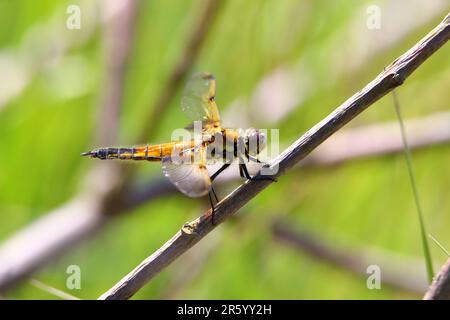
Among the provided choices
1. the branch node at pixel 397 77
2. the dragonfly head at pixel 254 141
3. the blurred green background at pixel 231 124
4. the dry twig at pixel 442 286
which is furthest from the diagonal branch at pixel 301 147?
the blurred green background at pixel 231 124

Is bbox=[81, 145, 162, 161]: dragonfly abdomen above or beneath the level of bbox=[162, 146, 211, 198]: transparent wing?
above

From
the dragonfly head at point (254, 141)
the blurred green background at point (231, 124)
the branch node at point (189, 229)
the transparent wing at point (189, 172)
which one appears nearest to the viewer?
the branch node at point (189, 229)

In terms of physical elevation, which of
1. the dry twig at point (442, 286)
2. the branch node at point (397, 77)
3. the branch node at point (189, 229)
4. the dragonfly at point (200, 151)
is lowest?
the dry twig at point (442, 286)

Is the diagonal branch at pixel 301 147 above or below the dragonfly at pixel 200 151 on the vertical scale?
below

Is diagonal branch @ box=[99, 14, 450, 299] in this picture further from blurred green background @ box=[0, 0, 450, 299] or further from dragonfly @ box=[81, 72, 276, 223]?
blurred green background @ box=[0, 0, 450, 299]

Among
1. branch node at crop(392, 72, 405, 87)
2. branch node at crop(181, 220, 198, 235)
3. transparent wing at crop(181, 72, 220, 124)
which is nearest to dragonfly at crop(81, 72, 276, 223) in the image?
transparent wing at crop(181, 72, 220, 124)

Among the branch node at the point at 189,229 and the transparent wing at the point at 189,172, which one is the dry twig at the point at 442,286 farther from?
the transparent wing at the point at 189,172
